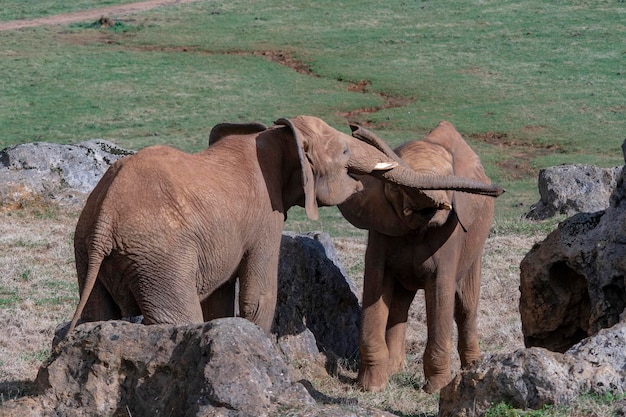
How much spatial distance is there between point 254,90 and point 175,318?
24.8 m

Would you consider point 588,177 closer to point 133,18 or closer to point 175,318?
point 175,318

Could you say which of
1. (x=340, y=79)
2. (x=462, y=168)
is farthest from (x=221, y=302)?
(x=340, y=79)

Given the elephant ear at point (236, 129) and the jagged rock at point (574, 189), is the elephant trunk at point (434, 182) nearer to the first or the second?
the elephant ear at point (236, 129)

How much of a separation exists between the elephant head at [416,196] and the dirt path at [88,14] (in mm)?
33083

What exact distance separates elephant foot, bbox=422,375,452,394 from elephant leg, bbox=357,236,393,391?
1.10ft

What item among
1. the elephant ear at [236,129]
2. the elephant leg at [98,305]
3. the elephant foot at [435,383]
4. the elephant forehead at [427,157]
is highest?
the elephant ear at [236,129]

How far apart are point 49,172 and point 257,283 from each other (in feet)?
31.7

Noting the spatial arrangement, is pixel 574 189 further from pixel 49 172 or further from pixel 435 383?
pixel 435 383

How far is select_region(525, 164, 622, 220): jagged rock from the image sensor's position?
16453 millimetres

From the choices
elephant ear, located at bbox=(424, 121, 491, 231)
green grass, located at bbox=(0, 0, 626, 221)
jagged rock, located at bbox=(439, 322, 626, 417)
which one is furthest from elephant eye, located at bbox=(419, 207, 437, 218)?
green grass, located at bbox=(0, 0, 626, 221)

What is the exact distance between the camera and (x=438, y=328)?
9.20m

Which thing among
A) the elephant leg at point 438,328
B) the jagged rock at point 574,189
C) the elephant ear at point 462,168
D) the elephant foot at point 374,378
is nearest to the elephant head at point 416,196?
the elephant ear at point 462,168

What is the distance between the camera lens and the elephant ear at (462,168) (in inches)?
361

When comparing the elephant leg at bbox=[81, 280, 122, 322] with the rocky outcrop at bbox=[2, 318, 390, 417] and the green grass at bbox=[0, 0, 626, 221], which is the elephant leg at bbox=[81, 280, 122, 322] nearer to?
the rocky outcrop at bbox=[2, 318, 390, 417]
